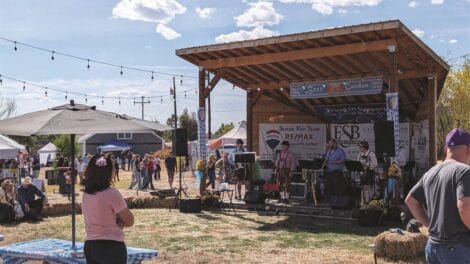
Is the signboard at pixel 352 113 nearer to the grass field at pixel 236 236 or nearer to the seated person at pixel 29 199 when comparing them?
the grass field at pixel 236 236

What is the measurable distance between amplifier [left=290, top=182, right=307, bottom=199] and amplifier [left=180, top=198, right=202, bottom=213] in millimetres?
2940

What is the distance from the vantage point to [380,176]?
1109cm

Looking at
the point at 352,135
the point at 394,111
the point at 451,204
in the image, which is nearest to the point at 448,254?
the point at 451,204

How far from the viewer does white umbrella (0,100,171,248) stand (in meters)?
5.88

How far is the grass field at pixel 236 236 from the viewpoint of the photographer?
741 centimetres

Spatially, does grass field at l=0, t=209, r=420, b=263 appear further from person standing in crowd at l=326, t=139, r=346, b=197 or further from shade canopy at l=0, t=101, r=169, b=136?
shade canopy at l=0, t=101, r=169, b=136

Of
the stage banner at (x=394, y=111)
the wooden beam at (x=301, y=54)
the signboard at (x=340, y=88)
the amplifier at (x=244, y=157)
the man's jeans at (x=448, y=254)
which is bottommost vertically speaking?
the man's jeans at (x=448, y=254)

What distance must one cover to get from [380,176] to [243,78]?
5943 mm

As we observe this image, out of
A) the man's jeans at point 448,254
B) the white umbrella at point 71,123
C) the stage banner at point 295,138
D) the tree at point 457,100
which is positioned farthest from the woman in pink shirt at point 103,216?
the tree at point 457,100

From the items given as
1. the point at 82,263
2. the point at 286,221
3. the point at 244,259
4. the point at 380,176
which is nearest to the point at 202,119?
the point at 286,221

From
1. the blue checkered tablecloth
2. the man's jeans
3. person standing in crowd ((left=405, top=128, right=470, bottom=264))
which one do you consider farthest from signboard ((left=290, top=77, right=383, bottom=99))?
the man's jeans

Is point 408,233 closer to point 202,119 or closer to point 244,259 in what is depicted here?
point 244,259

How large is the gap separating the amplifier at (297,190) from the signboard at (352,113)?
321cm

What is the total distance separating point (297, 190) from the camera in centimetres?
1397
